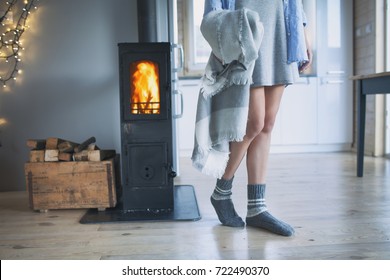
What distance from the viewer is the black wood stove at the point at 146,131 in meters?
2.05

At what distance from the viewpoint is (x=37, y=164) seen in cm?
211

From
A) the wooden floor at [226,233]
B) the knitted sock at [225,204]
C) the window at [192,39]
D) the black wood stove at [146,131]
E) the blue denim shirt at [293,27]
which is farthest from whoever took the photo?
the window at [192,39]

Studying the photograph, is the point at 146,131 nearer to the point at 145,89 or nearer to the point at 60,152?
the point at 145,89

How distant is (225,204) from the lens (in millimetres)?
1791

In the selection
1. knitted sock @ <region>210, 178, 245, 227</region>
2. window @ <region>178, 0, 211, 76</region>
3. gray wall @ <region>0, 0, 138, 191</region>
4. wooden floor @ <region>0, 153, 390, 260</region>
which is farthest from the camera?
window @ <region>178, 0, 211, 76</region>

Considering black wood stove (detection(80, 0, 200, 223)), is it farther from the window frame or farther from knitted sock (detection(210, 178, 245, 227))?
the window frame

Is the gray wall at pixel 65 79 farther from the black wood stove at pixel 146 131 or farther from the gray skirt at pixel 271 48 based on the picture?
the gray skirt at pixel 271 48

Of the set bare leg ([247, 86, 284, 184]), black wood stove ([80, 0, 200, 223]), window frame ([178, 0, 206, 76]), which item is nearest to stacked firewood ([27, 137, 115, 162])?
black wood stove ([80, 0, 200, 223])

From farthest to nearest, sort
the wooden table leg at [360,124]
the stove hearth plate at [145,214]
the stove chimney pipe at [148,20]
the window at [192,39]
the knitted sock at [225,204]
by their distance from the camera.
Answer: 1. the window at [192,39]
2. the wooden table leg at [360,124]
3. the stove chimney pipe at [148,20]
4. the stove hearth plate at [145,214]
5. the knitted sock at [225,204]

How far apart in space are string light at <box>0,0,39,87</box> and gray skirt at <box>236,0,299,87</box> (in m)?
1.53

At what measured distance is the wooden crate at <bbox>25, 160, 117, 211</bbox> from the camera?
6.92 ft

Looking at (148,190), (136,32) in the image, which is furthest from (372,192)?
(136,32)

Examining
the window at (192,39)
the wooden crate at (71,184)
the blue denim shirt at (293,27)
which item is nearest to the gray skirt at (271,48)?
the blue denim shirt at (293,27)

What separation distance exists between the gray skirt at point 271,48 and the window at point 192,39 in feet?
10.2
